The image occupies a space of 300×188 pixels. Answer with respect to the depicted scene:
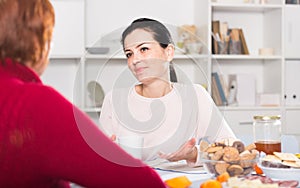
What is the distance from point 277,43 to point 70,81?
1.57 m

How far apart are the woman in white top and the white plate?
0.39m

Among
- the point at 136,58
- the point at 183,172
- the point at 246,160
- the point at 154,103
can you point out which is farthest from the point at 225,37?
the point at 136,58

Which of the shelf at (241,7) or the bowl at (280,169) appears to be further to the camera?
the shelf at (241,7)

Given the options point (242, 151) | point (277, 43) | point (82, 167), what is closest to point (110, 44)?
point (82, 167)

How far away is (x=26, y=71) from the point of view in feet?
2.63

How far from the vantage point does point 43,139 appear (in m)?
0.71

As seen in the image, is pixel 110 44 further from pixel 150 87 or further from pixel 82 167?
pixel 82 167

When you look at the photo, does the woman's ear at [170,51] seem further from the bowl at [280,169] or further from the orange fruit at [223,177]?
the bowl at [280,169]

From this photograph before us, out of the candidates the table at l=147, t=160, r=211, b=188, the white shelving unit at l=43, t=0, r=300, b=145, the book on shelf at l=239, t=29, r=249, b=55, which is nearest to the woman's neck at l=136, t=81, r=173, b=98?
the table at l=147, t=160, r=211, b=188

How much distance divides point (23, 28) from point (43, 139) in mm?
202

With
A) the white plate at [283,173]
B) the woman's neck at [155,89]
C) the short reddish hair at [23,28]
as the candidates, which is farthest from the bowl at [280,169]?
the short reddish hair at [23,28]

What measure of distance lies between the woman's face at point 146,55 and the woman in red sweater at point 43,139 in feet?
0.41

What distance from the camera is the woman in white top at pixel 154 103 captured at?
775 mm

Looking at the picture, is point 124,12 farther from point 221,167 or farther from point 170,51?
point 170,51
